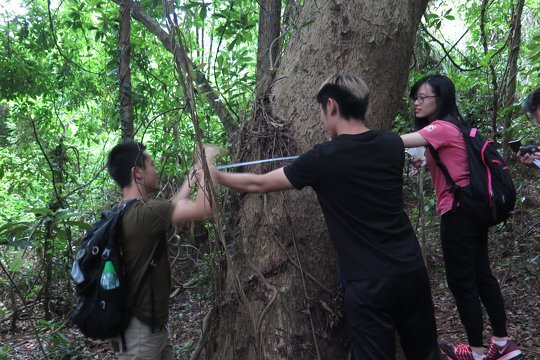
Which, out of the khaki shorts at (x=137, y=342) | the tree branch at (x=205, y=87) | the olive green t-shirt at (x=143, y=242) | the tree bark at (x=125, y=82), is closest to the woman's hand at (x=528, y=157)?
the tree branch at (x=205, y=87)

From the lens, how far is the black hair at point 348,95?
6.78 feet

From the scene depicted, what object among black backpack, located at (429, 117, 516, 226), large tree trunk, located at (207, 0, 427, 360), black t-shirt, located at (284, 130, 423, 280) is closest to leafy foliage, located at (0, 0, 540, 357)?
large tree trunk, located at (207, 0, 427, 360)

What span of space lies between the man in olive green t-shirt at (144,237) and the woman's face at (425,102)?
5.20 ft

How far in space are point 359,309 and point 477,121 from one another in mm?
5736

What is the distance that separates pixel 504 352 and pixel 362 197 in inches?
67.0

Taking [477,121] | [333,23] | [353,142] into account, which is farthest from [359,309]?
[477,121]

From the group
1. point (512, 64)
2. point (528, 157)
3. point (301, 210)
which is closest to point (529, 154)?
point (528, 157)

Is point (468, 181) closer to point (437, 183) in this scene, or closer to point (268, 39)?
point (437, 183)

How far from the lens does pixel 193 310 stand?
5070 millimetres

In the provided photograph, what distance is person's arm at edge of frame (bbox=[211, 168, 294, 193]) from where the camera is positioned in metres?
2.08

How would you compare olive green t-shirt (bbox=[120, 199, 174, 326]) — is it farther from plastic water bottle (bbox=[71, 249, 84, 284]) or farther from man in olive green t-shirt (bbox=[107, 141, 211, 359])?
plastic water bottle (bbox=[71, 249, 84, 284])

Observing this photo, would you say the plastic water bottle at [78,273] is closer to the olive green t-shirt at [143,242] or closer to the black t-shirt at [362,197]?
the olive green t-shirt at [143,242]

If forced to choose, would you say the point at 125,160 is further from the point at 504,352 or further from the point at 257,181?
the point at 504,352

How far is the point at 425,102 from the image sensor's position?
9.70 feet
